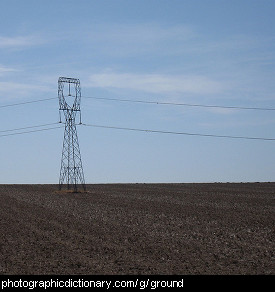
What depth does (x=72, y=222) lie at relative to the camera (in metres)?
26.6

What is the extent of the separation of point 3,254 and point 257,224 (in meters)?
12.0

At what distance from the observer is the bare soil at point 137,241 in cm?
1568

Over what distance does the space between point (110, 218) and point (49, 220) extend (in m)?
2.70

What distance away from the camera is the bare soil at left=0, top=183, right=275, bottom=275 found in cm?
1568

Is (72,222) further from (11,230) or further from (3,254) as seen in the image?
(3,254)

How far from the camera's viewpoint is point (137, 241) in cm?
2041
